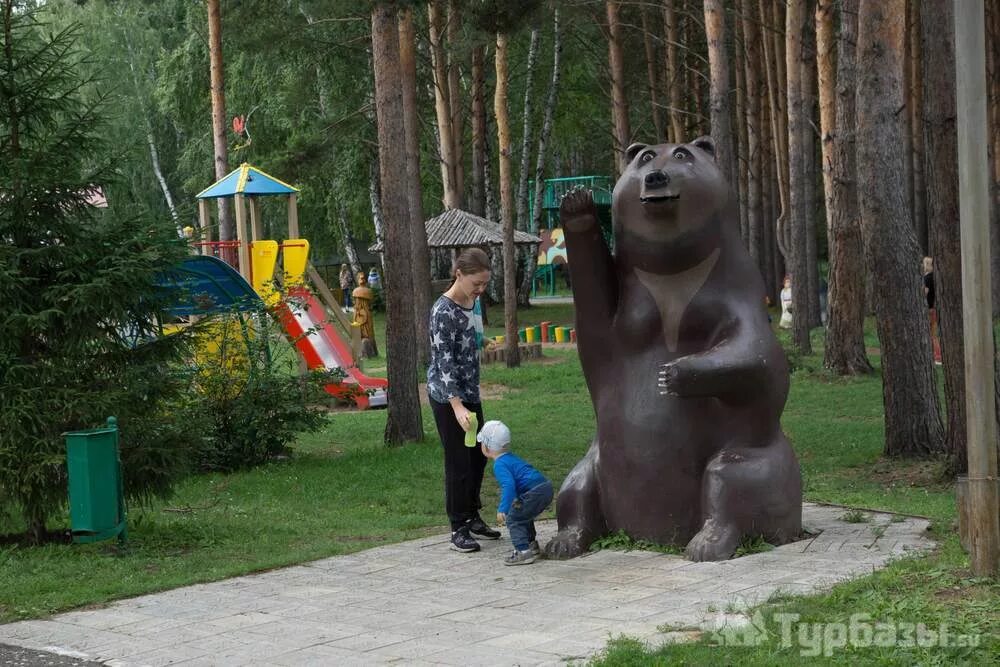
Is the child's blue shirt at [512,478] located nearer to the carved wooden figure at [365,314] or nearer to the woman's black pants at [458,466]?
the woman's black pants at [458,466]

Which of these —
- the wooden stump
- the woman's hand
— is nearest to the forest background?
the wooden stump

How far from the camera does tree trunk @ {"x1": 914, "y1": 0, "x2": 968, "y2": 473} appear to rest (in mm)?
9859

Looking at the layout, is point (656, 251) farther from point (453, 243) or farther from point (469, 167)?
point (469, 167)

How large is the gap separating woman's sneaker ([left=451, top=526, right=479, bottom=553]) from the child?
406 mm

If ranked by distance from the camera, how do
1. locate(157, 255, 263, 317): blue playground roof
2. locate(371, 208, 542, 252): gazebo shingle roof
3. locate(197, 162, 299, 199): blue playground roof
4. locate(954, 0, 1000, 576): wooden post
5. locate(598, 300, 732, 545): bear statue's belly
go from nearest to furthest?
locate(954, 0, 1000, 576): wooden post, locate(598, 300, 732, 545): bear statue's belly, locate(157, 255, 263, 317): blue playground roof, locate(197, 162, 299, 199): blue playground roof, locate(371, 208, 542, 252): gazebo shingle roof

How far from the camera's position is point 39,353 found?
8430 mm

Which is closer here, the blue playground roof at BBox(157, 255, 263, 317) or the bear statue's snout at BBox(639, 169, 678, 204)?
the bear statue's snout at BBox(639, 169, 678, 204)

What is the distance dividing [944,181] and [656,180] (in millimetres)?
3483

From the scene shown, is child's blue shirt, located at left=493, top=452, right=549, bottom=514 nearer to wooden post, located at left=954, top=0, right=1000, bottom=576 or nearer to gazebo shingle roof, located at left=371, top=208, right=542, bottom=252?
wooden post, located at left=954, top=0, right=1000, bottom=576

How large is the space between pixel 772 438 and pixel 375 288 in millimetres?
34836

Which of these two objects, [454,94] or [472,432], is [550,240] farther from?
[472,432]

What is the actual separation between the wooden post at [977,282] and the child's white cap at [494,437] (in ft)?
8.50

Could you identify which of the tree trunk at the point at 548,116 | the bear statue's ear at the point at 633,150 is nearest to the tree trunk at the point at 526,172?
the tree trunk at the point at 548,116

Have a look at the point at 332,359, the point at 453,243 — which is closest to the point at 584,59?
the point at 453,243
